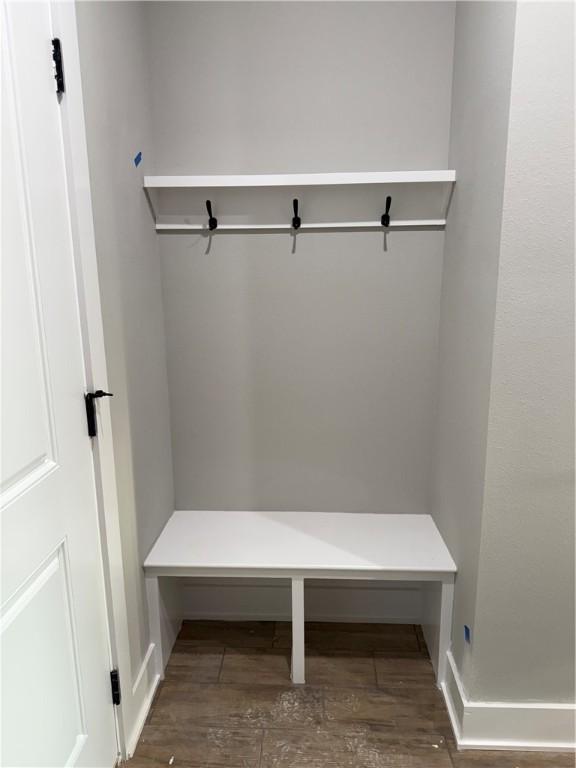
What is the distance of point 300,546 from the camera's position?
201 cm

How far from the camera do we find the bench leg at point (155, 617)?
1.93m

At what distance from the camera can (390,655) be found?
2.12m

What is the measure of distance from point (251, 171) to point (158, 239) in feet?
1.40

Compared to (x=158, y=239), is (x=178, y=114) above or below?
above

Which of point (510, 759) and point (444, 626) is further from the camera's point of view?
point (444, 626)

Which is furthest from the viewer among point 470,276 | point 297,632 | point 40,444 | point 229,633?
point 229,633

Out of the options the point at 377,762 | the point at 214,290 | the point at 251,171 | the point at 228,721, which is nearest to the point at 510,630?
the point at 377,762

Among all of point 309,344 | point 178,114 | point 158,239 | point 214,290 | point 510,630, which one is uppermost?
point 178,114

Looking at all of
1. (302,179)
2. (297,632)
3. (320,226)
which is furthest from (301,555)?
(302,179)

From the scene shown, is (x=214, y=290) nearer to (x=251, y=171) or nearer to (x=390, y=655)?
(x=251, y=171)

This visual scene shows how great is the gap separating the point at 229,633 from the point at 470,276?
5.53 ft

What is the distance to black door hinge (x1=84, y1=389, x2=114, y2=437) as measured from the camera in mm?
1409

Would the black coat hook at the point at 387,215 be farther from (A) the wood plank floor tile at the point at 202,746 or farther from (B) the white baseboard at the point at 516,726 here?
(A) the wood plank floor tile at the point at 202,746

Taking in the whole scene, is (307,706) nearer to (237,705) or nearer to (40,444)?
(237,705)
